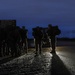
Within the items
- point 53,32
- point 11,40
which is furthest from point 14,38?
point 53,32

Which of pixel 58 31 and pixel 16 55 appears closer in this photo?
pixel 16 55

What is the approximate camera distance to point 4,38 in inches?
1033

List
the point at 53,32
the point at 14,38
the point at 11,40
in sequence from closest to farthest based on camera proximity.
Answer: the point at 11,40 < the point at 14,38 < the point at 53,32

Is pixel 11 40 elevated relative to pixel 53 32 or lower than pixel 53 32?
lower

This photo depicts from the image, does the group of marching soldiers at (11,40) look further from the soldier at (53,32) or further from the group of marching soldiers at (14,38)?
the soldier at (53,32)

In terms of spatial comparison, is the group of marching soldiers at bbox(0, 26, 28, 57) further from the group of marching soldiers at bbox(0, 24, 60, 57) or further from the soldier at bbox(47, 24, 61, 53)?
the soldier at bbox(47, 24, 61, 53)

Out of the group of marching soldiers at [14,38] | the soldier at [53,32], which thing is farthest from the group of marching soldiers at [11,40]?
the soldier at [53,32]

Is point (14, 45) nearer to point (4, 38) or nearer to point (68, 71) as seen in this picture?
point (4, 38)

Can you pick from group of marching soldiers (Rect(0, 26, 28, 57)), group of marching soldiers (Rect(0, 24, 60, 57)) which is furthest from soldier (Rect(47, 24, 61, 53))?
group of marching soldiers (Rect(0, 26, 28, 57))

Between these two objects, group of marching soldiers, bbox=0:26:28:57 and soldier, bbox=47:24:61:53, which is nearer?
group of marching soldiers, bbox=0:26:28:57

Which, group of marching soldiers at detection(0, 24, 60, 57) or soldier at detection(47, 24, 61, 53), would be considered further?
soldier at detection(47, 24, 61, 53)

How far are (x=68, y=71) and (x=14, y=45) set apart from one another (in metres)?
10.5

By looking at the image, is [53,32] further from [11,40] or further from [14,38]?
[11,40]

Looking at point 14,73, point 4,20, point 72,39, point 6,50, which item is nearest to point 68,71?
point 14,73
